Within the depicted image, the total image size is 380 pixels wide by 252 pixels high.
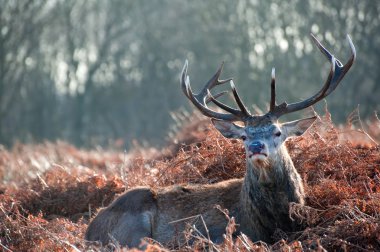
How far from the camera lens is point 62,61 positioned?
126 feet

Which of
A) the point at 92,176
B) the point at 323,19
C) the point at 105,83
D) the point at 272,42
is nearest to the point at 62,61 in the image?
the point at 105,83

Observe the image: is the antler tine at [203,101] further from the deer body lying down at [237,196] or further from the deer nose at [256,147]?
the deer nose at [256,147]

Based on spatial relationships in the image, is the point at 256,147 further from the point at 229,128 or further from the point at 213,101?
the point at 213,101

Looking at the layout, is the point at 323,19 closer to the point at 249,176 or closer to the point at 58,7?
the point at 58,7

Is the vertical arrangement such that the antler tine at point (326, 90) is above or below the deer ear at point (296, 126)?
above

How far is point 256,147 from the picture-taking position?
729cm

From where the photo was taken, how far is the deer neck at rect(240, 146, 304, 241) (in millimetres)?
7477

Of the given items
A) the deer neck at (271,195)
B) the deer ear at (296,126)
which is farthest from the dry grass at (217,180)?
the deer ear at (296,126)

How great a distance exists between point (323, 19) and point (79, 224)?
20900 mm

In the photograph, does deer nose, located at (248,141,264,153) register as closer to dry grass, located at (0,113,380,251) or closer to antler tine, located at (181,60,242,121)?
dry grass, located at (0,113,380,251)

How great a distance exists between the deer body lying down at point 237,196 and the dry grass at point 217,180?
22 cm

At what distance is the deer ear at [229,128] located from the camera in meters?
8.12

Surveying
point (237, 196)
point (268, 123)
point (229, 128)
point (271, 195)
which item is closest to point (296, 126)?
point (268, 123)

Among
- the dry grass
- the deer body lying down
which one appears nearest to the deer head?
the deer body lying down
